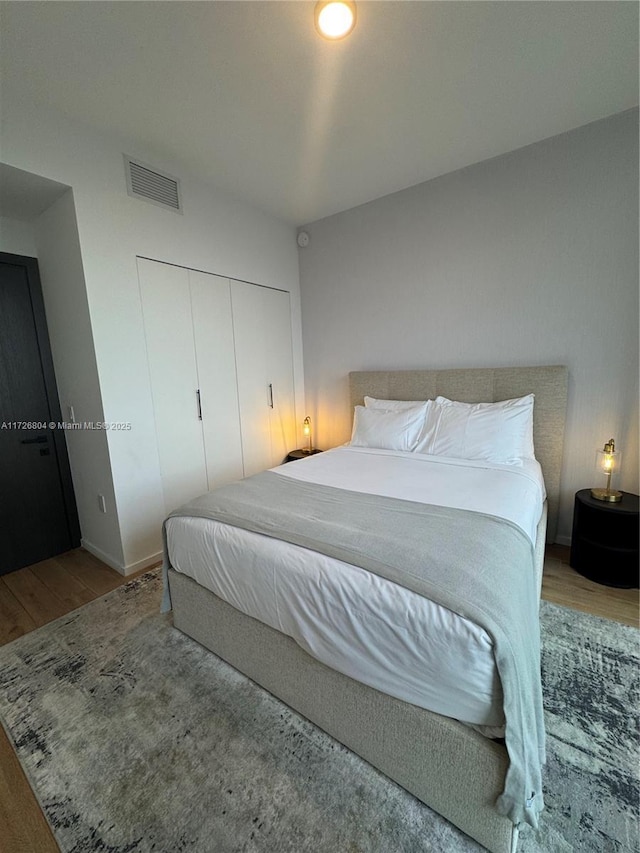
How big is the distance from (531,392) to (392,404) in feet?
3.33

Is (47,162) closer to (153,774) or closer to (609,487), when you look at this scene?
(153,774)

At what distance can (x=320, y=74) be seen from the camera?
175 cm

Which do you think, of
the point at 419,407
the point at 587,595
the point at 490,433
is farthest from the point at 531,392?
the point at 587,595

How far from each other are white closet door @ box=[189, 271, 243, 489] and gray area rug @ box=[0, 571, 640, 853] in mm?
1515

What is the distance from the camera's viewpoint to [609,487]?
2213mm

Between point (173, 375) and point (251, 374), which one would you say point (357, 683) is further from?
point (251, 374)

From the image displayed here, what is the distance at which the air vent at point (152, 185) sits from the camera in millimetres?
2273

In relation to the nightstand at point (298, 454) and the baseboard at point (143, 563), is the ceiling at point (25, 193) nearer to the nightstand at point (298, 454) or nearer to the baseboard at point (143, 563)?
the baseboard at point (143, 563)

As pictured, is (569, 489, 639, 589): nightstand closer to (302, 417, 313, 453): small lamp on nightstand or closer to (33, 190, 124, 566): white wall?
(302, 417, 313, 453): small lamp on nightstand

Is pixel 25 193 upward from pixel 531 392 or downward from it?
upward

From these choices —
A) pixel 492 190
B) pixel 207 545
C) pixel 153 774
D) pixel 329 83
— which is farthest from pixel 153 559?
pixel 492 190

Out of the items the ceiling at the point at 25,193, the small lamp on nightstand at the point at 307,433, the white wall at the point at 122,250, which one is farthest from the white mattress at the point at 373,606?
the ceiling at the point at 25,193

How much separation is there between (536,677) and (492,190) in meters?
2.94

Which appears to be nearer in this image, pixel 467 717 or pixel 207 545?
pixel 467 717
